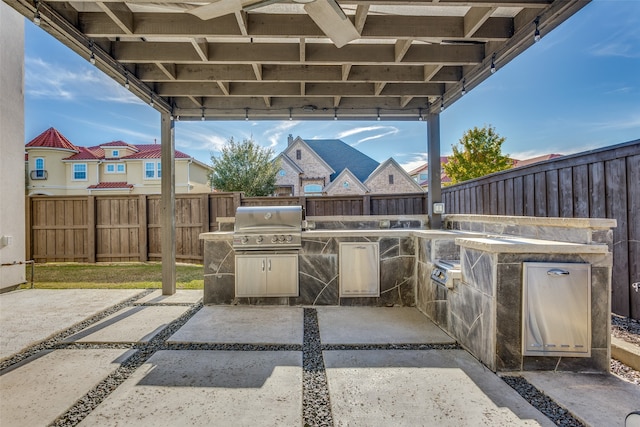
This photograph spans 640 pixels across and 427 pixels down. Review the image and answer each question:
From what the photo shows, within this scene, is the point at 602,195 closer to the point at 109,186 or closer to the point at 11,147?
the point at 11,147

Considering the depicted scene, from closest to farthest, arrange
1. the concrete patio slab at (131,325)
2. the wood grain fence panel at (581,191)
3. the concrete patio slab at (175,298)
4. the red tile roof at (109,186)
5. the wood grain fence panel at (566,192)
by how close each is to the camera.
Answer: the concrete patio slab at (131,325) < the wood grain fence panel at (581,191) < the wood grain fence panel at (566,192) < the concrete patio slab at (175,298) < the red tile roof at (109,186)

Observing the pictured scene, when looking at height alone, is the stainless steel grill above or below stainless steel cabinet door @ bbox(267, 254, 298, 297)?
above

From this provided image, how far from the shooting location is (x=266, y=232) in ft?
13.4

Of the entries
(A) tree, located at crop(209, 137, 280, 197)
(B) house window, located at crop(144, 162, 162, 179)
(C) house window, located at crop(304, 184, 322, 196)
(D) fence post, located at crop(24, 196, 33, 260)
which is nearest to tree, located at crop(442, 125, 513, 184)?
(C) house window, located at crop(304, 184, 322, 196)

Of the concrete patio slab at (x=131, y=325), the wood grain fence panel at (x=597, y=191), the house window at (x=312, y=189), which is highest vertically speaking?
the house window at (x=312, y=189)

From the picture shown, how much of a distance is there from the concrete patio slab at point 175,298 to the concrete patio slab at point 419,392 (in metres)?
2.60

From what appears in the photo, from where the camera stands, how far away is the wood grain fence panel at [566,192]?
3.53 metres

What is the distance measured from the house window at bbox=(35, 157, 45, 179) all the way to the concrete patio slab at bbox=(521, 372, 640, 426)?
19.8 metres

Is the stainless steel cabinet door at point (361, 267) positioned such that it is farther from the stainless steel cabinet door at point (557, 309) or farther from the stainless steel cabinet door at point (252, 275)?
the stainless steel cabinet door at point (557, 309)

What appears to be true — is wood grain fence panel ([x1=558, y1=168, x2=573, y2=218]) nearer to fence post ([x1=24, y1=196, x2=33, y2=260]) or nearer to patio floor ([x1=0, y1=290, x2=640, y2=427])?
patio floor ([x1=0, y1=290, x2=640, y2=427])

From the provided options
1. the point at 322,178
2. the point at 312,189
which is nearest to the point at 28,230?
the point at 312,189

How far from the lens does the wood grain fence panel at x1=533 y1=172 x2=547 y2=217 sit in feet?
12.9

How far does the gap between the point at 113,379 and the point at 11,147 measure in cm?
492

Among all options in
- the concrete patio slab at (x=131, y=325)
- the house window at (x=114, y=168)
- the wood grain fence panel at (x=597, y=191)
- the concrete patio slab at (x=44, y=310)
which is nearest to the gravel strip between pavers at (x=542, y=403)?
the wood grain fence panel at (x=597, y=191)
